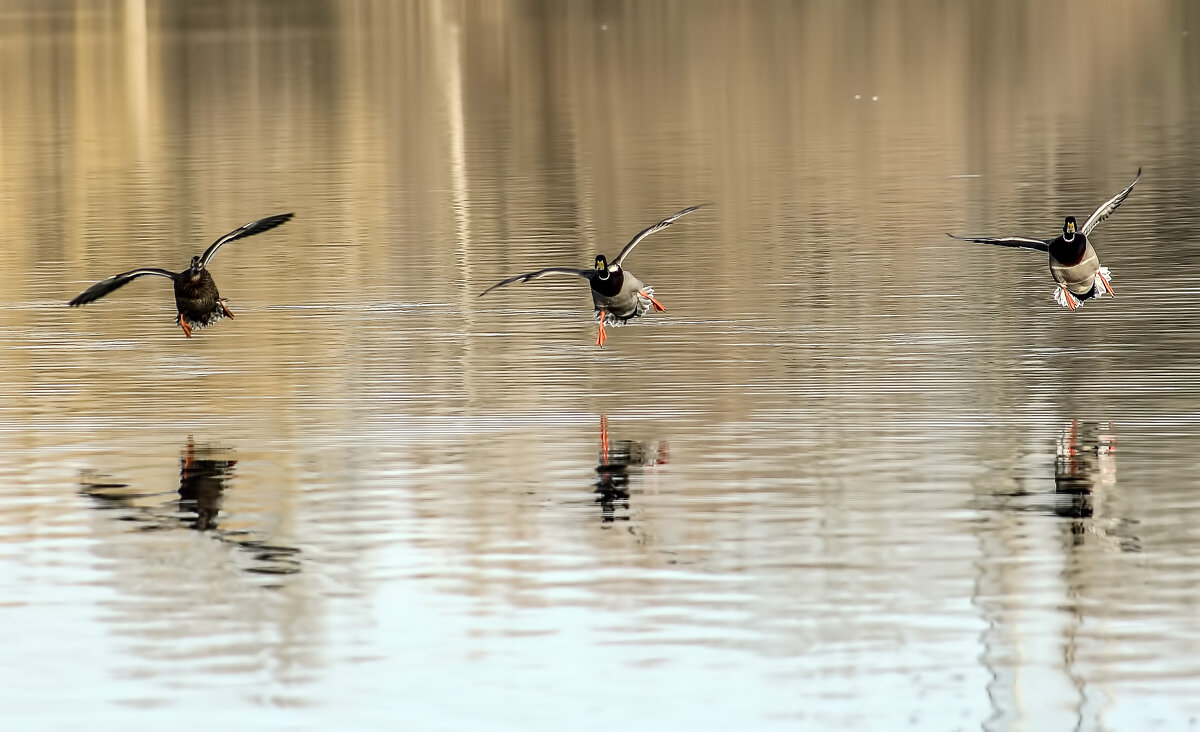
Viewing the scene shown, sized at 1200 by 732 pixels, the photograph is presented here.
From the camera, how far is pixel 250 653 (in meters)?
15.8

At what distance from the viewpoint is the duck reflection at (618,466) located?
1978cm

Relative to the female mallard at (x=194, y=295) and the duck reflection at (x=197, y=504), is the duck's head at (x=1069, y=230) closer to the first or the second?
the female mallard at (x=194, y=295)

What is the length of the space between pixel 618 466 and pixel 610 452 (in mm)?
683

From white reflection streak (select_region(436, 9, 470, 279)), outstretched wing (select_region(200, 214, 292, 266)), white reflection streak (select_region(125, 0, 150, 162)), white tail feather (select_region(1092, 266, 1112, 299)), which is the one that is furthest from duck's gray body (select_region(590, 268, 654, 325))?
white reflection streak (select_region(125, 0, 150, 162))

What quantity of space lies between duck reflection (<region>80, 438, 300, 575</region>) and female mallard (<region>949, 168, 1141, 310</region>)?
855 centimetres

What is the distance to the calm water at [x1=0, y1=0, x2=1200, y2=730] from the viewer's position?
49.5ft

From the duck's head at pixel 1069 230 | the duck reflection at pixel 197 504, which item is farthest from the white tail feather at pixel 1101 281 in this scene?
the duck reflection at pixel 197 504

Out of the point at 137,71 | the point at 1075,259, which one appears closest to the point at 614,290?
the point at 1075,259

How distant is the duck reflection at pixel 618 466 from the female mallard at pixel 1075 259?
16.5ft

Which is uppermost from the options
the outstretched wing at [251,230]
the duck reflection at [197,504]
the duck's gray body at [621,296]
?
the outstretched wing at [251,230]

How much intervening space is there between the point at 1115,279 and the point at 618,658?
1983 cm

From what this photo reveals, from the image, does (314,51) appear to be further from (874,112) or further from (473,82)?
(874,112)

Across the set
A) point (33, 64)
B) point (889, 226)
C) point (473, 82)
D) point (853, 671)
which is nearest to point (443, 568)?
point (853, 671)

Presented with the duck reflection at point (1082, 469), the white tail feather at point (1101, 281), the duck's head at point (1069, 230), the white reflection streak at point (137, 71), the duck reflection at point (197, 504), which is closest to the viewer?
the duck reflection at point (197, 504)
